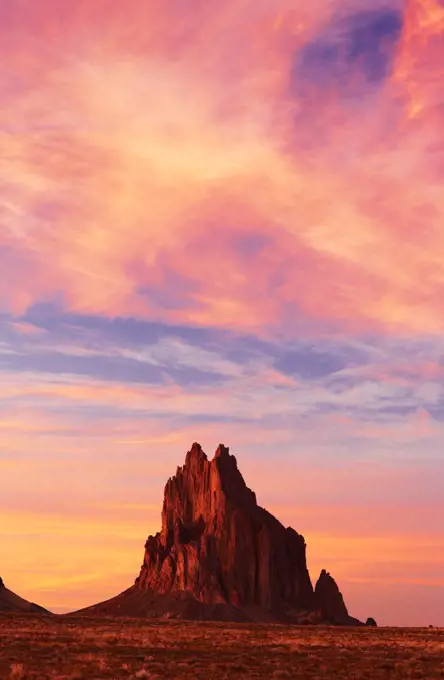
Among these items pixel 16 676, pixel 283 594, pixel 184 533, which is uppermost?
pixel 184 533

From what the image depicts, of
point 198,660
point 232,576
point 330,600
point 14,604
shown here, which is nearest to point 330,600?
point 330,600

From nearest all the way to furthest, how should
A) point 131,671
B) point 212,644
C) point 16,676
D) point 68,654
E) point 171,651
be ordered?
point 16,676 < point 131,671 < point 68,654 < point 171,651 < point 212,644

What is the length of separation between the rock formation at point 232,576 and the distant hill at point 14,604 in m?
15.5

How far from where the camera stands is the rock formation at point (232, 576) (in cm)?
17962

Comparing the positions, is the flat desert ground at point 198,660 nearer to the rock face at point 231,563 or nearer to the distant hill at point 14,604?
the distant hill at point 14,604

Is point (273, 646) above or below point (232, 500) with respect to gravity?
below

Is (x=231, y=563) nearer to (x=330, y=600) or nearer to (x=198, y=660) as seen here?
(x=330, y=600)

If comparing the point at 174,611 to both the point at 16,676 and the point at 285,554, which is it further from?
the point at 16,676

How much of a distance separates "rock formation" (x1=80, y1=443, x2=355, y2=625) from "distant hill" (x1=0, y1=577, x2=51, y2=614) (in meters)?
15.5

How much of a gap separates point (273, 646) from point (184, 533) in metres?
140

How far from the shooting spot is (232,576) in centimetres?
18700

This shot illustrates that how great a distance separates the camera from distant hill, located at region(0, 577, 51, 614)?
15650 centimetres

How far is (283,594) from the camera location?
189m

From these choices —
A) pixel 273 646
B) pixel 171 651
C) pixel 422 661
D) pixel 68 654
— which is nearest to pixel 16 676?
pixel 68 654
